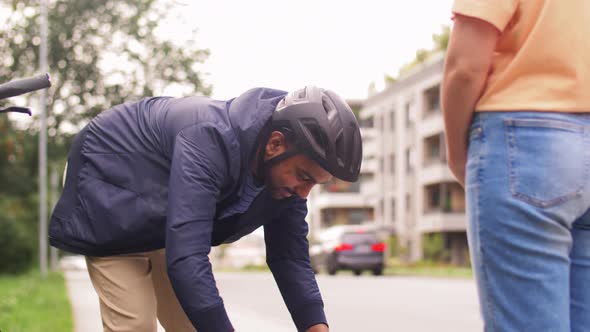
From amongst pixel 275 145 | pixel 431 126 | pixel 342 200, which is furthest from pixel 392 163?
pixel 275 145

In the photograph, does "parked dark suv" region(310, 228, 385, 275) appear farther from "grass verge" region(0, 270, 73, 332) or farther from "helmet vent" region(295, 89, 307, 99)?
"helmet vent" region(295, 89, 307, 99)

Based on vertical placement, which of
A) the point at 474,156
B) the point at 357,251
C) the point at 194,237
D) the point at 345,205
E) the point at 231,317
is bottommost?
the point at 345,205

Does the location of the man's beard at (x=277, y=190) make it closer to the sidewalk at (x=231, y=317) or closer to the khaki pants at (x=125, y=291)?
the khaki pants at (x=125, y=291)

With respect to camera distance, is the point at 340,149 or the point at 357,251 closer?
the point at 340,149

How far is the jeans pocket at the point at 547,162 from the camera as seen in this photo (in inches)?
99.1

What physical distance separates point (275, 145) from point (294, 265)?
1.77 ft

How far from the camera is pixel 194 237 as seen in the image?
2.87m

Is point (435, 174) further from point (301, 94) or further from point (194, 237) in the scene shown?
point (194, 237)

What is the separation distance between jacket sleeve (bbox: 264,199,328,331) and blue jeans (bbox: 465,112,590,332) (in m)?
0.93

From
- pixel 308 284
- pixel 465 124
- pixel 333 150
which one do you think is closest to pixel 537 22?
pixel 465 124

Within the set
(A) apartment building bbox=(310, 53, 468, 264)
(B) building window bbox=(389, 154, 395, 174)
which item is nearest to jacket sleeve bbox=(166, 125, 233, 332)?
(A) apartment building bbox=(310, 53, 468, 264)

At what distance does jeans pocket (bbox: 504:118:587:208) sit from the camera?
2.52 m

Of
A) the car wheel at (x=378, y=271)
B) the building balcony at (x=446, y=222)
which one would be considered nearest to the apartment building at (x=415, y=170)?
the building balcony at (x=446, y=222)

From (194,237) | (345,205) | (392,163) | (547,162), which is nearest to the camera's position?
(547,162)
